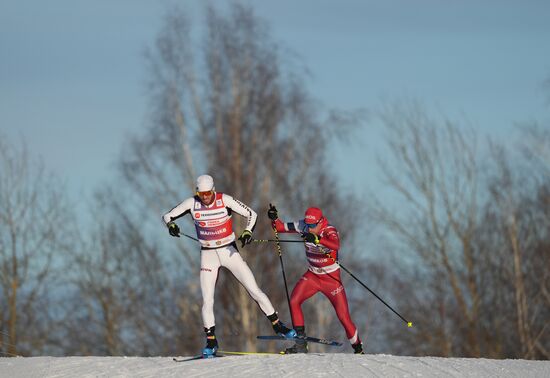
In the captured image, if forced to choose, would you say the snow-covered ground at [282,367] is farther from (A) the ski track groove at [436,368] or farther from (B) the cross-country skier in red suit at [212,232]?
(B) the cross-country skier in red suit at [212,232]

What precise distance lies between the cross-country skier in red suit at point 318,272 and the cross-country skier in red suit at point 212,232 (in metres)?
0.48

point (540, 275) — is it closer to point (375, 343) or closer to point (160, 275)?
point (375, 343)

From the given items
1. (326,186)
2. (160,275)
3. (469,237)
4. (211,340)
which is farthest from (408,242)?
(211,340)

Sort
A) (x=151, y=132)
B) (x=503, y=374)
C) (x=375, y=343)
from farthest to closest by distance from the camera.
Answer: (x=375, y=343)
(x=151, y=132)
(x=503, y=374)

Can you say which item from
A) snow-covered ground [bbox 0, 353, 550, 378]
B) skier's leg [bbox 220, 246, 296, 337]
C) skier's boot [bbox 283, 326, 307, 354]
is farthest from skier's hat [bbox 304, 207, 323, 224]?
snow-covered ground [bbox 0, 353, 550, 378]

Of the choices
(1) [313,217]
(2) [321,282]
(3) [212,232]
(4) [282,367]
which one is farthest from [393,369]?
(3) [212,232]

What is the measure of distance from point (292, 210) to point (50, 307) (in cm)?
824

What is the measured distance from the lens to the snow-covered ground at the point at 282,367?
12844 mm

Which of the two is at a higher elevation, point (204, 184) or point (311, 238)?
point (204, 184)

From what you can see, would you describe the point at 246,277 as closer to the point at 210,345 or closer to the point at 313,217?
the point at 210,345

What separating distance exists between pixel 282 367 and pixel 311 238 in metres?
1.92

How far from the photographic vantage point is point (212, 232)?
14.3 metres

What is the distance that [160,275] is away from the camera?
3111cm

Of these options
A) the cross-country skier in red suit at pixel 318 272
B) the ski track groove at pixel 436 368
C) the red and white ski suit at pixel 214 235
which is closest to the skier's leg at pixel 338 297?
the cross-country skier in red suit at pixel 318 272
